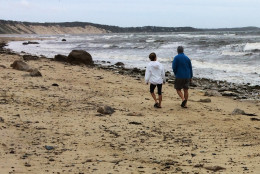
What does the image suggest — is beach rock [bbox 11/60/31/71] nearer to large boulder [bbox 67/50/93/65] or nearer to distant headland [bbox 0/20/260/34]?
large boulder [bbox 67/50/93/65]

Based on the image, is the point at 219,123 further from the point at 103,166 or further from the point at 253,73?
the point at 253,73

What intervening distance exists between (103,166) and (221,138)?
7.42 ft

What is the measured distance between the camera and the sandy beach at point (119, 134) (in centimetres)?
443

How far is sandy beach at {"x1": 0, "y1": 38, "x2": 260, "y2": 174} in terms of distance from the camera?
4426 millimetres

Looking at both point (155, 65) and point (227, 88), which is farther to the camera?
point (227, 88)

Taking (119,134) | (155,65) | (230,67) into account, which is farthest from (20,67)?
(230,67)

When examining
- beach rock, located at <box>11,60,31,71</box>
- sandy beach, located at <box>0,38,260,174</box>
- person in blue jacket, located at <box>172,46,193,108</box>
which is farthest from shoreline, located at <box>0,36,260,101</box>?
beach rock, located at <box>11,60,31,71</box>

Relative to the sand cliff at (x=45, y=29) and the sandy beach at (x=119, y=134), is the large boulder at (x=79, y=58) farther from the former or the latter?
the sand cliff at (x=45, y=29)

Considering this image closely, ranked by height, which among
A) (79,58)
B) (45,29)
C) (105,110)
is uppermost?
(45,29)

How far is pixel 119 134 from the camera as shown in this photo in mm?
5941

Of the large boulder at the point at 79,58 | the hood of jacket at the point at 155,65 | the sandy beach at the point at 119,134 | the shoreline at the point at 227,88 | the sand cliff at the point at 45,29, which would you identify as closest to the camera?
the sandy beach at the point at 119,134

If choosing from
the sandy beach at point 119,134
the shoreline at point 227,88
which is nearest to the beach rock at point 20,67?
the sandy beach at point 119,134

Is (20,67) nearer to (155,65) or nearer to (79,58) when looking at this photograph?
(155,65)

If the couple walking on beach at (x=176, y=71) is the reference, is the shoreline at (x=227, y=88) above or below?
below
